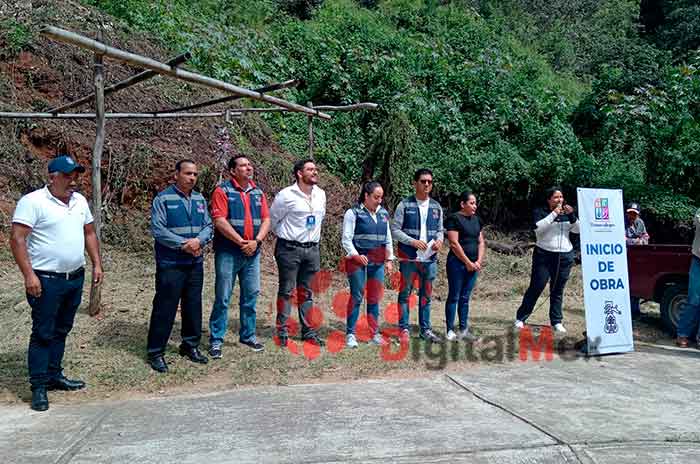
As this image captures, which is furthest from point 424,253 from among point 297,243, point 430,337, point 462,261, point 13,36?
point 13,36

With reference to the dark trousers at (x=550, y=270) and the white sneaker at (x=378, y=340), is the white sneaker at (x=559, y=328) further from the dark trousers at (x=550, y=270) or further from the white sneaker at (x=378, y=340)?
the white sneaker at (x=378, y=340)

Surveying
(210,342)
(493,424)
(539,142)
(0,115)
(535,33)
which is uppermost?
(535,33)

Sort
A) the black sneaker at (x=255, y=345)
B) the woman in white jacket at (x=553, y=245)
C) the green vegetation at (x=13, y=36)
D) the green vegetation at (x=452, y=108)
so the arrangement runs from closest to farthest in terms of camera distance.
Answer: the black sneaker at (x=255, y=345), the woman in white jacket at (x=553, y=245), the green vegetation at (x=13, y=36), the green vegetation at (x=452, y=108)

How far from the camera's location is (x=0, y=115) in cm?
784

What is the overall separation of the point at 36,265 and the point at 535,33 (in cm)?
2645

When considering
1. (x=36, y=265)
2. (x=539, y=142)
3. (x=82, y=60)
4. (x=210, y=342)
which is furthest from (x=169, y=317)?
(x=539, y=142)

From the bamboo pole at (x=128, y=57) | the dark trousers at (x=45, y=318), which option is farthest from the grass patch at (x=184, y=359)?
the bamboo pole at (x=128, y=57)

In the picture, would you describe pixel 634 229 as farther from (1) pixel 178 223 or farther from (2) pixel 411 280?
(1) pixel 178 223

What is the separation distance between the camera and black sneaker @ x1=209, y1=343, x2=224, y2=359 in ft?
20.0

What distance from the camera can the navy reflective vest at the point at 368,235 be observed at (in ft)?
22.0

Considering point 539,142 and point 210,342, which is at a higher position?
point 539,142

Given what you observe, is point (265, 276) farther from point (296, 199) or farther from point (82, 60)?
point (82, 60)

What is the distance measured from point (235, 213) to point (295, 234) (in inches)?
25.6

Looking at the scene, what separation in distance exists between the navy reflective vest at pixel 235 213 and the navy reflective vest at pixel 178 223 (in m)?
0.38
